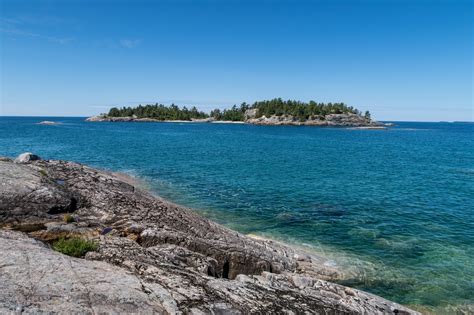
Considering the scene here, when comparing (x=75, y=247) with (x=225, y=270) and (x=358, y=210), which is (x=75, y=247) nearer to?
(x=225, y=270)

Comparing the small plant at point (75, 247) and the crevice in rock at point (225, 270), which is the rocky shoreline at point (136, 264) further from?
the small plant at point (75, 247)

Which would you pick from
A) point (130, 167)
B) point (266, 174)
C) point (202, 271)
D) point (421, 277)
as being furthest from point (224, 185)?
point (202, 271)

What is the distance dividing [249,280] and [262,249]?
7.85 m

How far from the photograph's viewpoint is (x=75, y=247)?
12.6 metres

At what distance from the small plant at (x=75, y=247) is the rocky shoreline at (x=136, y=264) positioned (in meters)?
0.33

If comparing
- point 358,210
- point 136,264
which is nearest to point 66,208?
point 136,264

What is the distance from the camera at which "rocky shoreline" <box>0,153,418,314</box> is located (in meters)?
9.12

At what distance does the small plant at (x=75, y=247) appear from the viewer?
1232 cm

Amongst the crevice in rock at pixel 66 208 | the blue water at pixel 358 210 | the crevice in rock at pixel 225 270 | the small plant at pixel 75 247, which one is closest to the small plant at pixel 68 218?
the crevice in rock at pixel 66 208

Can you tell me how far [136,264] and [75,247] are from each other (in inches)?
112

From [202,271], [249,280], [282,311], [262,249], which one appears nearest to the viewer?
[282,311]

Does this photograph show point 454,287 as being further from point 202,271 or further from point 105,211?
point 105,211

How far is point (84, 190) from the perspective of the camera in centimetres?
2150

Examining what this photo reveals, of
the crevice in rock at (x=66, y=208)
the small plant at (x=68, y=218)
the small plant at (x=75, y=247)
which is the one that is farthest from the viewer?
the crevice in rock at (x=66, y=208)
